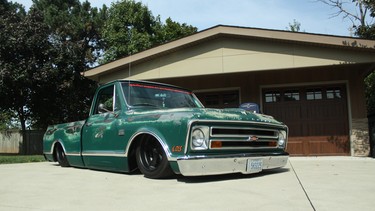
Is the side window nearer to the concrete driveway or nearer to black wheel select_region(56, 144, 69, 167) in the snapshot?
the concrete driveway

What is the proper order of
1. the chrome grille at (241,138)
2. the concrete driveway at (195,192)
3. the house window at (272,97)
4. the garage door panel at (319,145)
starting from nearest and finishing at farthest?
1. the concrete driveway at (195,192)
2. the chrome grille at (241,138)
3. the garage door panel at (319,145)
4. the house window at (272,97)

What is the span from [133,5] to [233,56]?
51.2 feet

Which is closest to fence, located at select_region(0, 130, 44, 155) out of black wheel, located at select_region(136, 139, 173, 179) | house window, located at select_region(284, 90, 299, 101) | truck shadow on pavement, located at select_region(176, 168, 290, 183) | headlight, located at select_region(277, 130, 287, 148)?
house window, located at select_region(284, 90, 299, 101)

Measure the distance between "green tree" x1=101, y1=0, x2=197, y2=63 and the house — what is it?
1078 centimetres

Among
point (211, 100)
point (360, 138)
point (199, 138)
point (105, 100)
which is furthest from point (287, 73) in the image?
point (199, 138)

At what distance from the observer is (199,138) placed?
5.35 metres

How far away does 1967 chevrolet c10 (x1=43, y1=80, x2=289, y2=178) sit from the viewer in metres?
5.35

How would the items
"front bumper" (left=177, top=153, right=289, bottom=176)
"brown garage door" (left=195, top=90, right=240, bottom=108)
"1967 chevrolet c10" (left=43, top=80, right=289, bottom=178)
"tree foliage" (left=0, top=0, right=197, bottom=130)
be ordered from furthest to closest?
"tree foliage" (left=0, top=0, right=197, bottom=130) < "brown garage door" (left=195, top=90, right=240, bottom=108) < "1967 chevrolet c10" (left=43, top=80, right=289, bottom=178) < "front bumper" (left=177, top=153, right=289, bottom=176)

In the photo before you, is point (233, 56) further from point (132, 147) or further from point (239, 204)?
point (239, 204)

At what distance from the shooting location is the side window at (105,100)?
7236mm

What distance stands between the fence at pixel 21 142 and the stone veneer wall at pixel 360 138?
58.3 ft

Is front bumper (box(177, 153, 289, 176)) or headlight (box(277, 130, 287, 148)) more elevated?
headlight (box(277, 130, 287, 148))

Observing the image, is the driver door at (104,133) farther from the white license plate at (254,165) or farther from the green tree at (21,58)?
the green tree at (21,58)

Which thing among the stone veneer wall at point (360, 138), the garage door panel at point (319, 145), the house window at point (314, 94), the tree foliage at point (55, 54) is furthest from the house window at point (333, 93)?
the tree foliage at point (55, 54)
